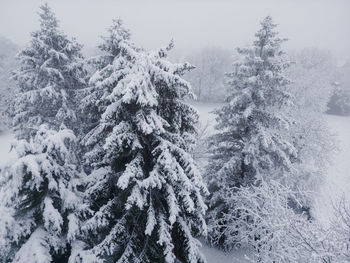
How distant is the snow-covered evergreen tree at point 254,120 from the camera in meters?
12.8

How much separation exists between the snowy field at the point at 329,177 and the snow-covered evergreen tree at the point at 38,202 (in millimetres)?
847

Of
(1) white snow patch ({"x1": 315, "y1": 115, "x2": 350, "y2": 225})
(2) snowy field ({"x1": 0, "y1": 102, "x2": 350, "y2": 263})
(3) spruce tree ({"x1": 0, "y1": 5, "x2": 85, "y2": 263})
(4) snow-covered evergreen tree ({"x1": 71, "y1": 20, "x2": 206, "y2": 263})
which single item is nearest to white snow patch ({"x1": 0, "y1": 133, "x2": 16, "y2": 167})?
(2) snowy field ({"x1": 0, "y1": 102, "x2": 350, "y2": 263})

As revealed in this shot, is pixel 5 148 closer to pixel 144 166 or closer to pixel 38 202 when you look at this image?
pixel 38 202

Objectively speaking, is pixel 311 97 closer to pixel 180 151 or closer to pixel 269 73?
pixel 269 73

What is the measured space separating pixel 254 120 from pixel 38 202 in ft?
34.1

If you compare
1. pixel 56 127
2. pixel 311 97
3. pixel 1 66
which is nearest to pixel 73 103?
pixel 56 127

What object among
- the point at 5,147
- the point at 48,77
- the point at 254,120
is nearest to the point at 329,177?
the point at 254,120

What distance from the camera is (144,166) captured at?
842 cm

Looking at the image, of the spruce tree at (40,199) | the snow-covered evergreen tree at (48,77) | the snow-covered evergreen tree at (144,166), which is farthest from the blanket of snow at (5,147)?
Result: the snow-covered evergreen tree at (144,166)

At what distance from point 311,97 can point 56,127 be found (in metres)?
25.3

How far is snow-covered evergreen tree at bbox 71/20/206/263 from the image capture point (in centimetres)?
726

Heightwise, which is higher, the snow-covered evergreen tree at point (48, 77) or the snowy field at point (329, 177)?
the snow-covered evergreen tree at point (48, 77)

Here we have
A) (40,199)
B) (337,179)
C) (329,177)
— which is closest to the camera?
(40,199)

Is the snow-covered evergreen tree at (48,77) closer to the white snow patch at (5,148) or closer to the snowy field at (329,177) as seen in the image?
the snowy field at (329,177)
